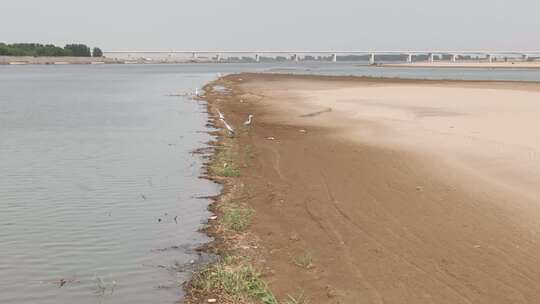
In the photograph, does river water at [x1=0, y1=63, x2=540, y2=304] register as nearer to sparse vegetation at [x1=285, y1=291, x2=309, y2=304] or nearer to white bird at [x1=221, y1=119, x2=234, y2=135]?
white bird at [x1=221, y1=119, x2=234, y2=135]

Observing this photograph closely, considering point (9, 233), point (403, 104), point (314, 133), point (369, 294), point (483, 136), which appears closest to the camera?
point (369, 294)

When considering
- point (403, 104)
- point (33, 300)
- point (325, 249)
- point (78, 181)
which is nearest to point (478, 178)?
point (325, 249)

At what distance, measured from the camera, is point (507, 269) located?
7.62m

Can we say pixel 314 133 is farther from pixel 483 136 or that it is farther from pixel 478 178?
pixel 478 178

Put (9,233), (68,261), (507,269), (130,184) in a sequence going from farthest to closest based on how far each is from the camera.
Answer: (130,184) → (9,233) → (68,261) → (507,269)

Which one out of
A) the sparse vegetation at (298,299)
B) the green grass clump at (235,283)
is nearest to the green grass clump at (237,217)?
the green grass clump at (235,283)

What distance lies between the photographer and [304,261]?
26.4ft

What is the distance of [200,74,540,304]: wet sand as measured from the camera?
730 cm

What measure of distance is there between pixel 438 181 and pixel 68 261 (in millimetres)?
7598

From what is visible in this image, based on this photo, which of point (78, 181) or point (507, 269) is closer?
point (507, 269)

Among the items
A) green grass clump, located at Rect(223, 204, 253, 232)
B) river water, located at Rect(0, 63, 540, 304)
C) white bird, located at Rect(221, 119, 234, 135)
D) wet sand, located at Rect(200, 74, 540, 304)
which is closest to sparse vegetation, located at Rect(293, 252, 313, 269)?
wet sand, located at Rect(200, 74, 540, 304)

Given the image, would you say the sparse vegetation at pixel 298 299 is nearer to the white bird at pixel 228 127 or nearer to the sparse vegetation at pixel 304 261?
the sparse vegetation at pixel 304 261

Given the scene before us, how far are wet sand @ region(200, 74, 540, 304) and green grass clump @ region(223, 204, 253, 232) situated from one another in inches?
6.2

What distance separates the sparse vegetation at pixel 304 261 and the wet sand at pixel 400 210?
6 centimetres
